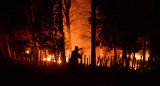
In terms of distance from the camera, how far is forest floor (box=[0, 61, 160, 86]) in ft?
16.5

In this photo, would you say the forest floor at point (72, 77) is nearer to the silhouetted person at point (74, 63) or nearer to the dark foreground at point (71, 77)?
the dark foreground at point (71, 77)

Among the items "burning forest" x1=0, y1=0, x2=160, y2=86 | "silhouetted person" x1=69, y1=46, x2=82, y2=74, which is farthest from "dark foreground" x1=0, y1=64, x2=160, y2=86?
"silhouetted person" x1=69, y1=46, x2=82, y2=74

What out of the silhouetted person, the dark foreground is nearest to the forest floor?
the dark foreground

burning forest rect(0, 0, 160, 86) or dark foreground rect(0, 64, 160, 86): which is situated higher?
burning forest rect(0, 0, 160, 86)

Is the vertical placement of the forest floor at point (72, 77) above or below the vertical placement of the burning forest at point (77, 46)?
below

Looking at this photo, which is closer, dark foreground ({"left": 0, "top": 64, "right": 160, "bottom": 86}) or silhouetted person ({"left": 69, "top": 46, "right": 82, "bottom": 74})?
dark foreground ({"left": 0, "top": 64, "right": 160, "bottom": 86})

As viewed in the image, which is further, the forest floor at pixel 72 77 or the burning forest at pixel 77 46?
the burning forest at pixel 77 46

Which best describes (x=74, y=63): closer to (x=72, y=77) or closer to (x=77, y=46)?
(x=72, y=77)

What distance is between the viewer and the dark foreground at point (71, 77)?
5.02 meters

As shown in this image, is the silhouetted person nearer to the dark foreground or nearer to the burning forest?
the burning forest

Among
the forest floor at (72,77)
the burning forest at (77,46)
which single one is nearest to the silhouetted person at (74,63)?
the burning forest at (77,46)

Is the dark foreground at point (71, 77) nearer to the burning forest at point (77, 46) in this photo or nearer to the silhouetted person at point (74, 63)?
the burning forest at point (77, 46)

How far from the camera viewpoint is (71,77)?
5.62m

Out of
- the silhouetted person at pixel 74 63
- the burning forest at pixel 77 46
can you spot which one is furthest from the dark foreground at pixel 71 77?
the silhouetted person at pixel 74 63
